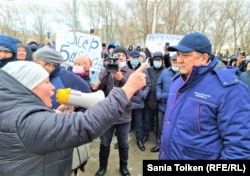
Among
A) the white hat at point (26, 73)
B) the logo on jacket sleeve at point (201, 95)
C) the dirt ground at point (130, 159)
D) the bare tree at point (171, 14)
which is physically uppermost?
the bare tree at point (171, 14)

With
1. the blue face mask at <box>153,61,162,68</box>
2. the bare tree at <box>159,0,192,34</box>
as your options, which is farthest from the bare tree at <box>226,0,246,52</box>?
the blue face mask at <box>153,61,162,68</box>

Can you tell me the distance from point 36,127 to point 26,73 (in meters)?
0.36

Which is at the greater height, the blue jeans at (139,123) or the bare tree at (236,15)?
the bare tree at (236,15)

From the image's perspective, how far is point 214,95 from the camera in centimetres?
195


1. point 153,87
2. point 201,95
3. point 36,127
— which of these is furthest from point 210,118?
point 153,87

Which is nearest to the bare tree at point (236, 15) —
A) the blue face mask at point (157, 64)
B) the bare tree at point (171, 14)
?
the bare tree at point (171, 14)

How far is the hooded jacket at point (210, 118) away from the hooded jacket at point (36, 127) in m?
0.81

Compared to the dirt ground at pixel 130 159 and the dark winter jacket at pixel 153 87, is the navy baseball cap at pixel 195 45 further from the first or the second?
the dark winter jacket at pixel 153 87

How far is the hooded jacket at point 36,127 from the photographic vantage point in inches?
50.1

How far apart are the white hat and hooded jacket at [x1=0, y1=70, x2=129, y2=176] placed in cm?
4

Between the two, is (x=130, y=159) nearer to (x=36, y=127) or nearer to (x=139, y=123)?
(x=139, y=123)

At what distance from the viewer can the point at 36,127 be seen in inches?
49.7

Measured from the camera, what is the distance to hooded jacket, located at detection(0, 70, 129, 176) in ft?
4.18

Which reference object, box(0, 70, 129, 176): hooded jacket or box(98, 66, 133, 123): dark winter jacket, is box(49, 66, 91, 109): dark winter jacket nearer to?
box(98, 66, 133, 123): dark winter jacket
